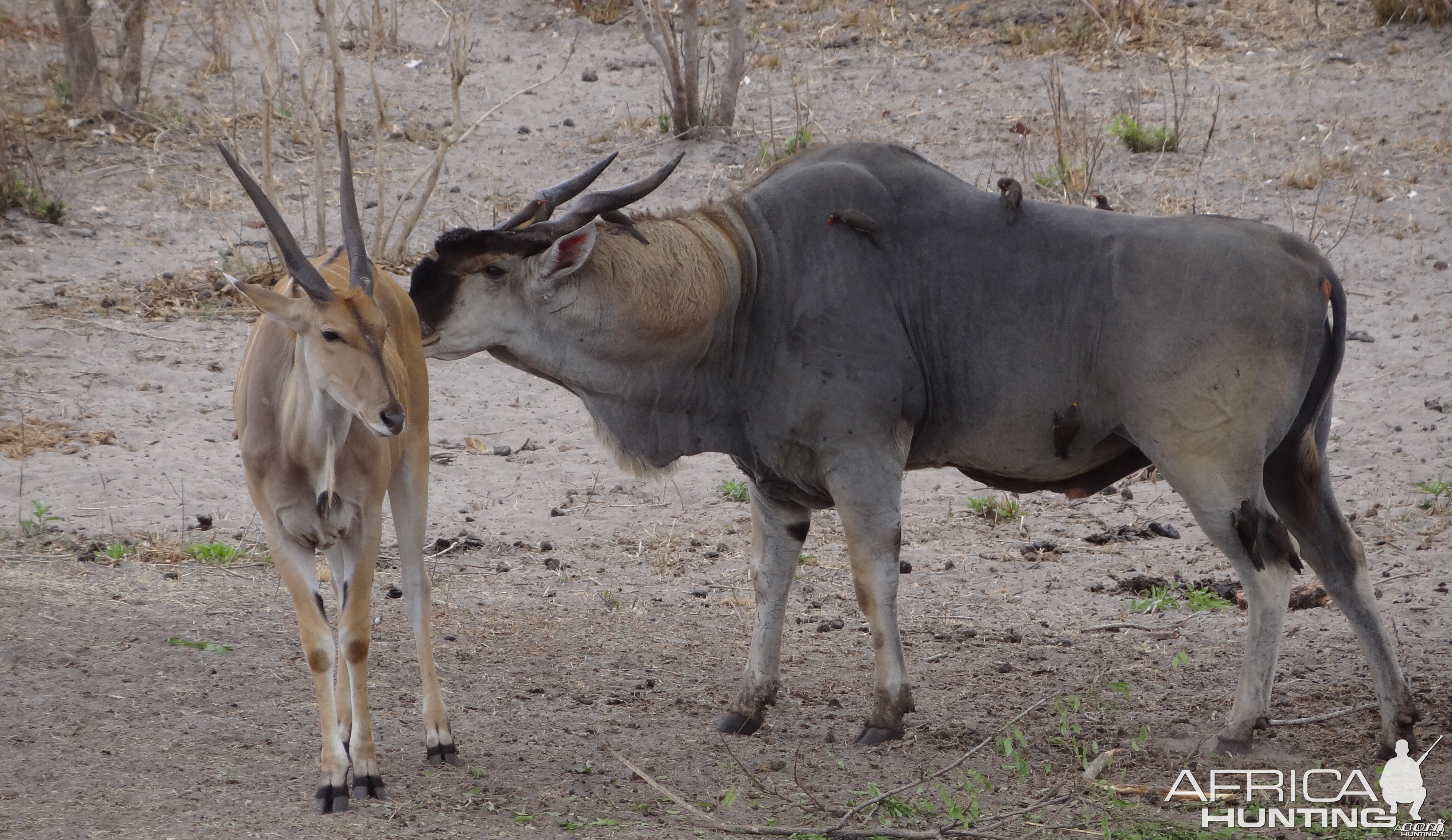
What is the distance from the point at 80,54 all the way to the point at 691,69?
4574 millimetres

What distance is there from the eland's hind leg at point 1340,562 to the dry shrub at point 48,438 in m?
5.71

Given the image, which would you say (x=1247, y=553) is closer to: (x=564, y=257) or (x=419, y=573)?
(x=564, y=257)

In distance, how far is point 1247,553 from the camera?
4.64 meters

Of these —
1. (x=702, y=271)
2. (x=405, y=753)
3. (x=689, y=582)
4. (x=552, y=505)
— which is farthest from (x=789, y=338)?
(x=552, y=505)

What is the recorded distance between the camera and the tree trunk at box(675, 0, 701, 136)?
35.6 feet

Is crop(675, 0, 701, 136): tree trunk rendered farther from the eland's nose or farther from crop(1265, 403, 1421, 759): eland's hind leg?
the eland's nose

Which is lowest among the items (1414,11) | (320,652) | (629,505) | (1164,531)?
(629,505)

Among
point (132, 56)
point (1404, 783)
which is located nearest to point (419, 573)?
point (1404, 783)

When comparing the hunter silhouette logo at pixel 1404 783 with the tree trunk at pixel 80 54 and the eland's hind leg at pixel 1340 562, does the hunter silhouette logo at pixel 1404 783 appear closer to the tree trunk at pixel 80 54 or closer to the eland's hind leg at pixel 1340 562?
the eland's hind leg at pixel 1340 562

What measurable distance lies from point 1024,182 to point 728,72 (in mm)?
2282

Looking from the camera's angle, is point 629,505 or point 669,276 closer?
point 669,276

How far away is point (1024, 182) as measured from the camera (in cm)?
1034

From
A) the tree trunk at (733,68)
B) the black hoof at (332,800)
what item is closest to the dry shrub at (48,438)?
the black hoof at (332,800)

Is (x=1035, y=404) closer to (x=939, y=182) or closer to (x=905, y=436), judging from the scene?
(x=905, y=436)
